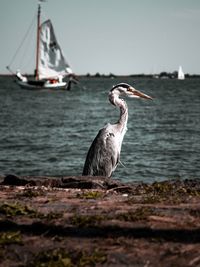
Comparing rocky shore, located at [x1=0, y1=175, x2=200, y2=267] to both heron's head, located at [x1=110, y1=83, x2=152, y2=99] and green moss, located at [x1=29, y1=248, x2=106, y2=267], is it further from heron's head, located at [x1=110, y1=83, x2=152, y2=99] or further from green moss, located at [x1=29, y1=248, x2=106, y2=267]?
heron's head, located at [x1=110, y1=83, x2=152, y2=99]

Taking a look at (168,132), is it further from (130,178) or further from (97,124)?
(130,178)

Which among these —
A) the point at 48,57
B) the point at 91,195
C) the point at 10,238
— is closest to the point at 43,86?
the point at 48,57

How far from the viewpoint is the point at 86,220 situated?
5340 millimetres

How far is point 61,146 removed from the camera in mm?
23031

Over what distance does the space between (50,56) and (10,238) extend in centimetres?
7845

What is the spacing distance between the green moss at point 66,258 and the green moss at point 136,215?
0.91m

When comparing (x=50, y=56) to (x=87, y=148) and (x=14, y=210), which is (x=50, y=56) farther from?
(x=14, y=210)

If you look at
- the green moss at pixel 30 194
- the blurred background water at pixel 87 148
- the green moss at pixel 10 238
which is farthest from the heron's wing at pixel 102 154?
the green moss at pixel 10 238

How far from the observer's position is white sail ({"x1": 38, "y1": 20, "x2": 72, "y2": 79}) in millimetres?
81688

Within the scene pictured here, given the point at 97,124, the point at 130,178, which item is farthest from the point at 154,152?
the point at 97,124

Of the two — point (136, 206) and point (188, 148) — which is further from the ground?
point (136, 206)

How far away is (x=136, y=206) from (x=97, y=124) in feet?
94.4

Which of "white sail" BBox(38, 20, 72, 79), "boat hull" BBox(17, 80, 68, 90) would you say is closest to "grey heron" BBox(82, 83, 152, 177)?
"white sail" BBox(38, 20, 72, 79)

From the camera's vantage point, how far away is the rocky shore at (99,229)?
444cm
